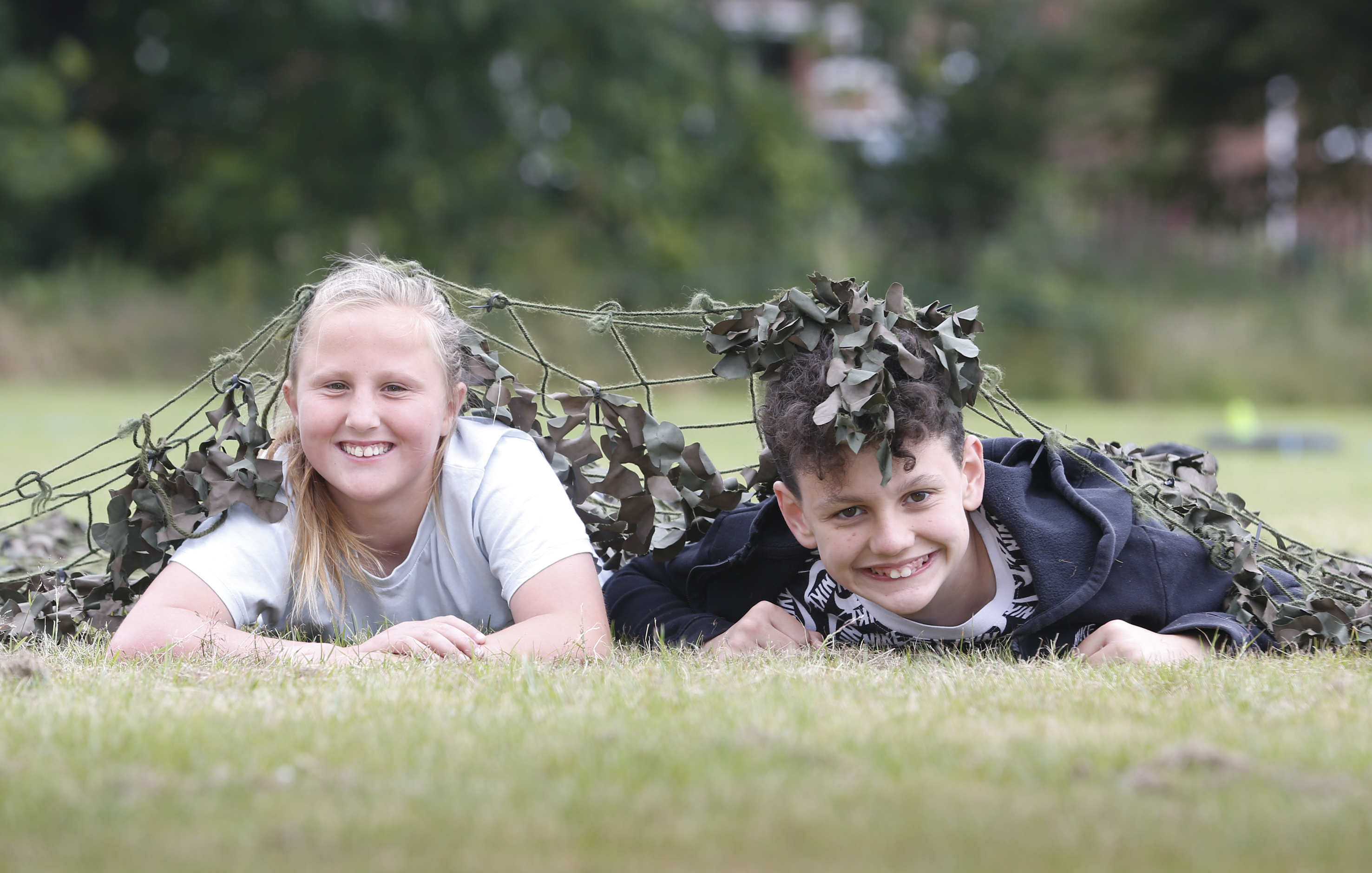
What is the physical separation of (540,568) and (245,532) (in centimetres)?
81

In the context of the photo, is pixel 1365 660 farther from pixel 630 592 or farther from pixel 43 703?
pixel 43 703

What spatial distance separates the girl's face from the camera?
367 centimetres

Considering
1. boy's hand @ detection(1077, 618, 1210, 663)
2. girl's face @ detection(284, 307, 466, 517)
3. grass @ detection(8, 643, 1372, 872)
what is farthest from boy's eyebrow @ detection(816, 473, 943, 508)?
girl's face @ detection(284, 307, 466, 517)

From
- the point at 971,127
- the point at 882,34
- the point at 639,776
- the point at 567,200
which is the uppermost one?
the point at 882,34

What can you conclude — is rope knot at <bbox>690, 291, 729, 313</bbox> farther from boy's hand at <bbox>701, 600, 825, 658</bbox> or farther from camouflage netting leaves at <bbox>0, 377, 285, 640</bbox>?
camouflage netting leaves at <bbox>0, 377, 285, 640</bbox>

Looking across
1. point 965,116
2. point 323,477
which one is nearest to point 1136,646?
point 323,477

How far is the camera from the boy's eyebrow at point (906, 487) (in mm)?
3330

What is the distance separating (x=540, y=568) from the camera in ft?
12.0

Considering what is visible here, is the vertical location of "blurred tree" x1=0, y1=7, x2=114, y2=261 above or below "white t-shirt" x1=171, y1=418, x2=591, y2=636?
above

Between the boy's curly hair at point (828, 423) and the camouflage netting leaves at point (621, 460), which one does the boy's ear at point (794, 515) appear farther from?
the camouflage netting leaves at point (621, 460)

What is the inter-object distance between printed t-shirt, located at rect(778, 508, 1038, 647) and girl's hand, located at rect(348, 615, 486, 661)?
922 millimetres

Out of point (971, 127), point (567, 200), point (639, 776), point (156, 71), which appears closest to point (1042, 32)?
point (971, 127)

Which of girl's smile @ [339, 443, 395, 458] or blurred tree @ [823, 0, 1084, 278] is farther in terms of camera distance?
blurred tree @ [823, 0, 1084, 278]

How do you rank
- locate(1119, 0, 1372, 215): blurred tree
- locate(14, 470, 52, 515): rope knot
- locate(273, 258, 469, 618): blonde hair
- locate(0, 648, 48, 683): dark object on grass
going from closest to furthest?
locate(0, 648, 48, 683): dark object on grass → locate(273, 258, 469, 618): blonde hair → locate(14, 470, 52, 515): rope knot → locate(1119, 0, 1372, 215): blurred tree
